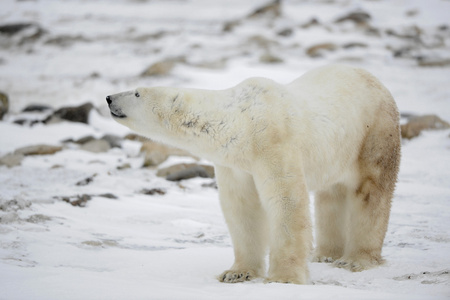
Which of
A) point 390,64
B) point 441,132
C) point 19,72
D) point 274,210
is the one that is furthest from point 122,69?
point 274,210

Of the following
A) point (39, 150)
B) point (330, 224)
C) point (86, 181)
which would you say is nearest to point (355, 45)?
point (39, 150)

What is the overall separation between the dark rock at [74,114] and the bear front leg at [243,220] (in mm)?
7505

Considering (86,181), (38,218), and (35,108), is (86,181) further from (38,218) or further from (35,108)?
(35,108)

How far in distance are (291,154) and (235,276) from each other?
3.13ft

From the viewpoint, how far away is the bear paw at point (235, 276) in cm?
364

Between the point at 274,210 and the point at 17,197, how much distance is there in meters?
3.00

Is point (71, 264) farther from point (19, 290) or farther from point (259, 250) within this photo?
point (259, 250)

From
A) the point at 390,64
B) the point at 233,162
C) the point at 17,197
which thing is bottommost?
the point at 390,64

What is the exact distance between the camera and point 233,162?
3.54 meters

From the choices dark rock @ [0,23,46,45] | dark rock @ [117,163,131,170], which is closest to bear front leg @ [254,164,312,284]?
dark rock @ [117,163,131,170]

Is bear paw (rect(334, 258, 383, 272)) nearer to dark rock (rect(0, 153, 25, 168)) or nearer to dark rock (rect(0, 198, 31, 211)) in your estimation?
dark rock (rect(0, 198, 31, 211))

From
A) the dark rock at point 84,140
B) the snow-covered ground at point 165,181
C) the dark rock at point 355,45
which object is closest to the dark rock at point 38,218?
the snow-covered ground at point 165,181

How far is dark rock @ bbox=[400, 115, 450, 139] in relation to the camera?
869cm

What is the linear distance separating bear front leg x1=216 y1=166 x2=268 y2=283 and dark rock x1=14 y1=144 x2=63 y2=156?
5.37m
